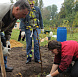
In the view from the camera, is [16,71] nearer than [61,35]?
Yes

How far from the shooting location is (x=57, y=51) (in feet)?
5.88

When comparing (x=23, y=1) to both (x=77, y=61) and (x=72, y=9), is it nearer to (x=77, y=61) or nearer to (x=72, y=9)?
(x=77, y=61)

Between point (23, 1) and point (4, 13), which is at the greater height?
point (23, 1)

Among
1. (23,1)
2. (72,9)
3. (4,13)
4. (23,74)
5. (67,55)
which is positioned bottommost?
(23,74)

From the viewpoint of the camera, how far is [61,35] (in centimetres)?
389

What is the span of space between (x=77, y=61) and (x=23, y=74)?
1180 mm

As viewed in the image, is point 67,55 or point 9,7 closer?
point 9,7

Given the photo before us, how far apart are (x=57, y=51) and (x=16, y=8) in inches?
38.0

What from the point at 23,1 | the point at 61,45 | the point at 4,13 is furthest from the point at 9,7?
the point at 61,45

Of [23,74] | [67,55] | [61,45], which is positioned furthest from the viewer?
[23,74]

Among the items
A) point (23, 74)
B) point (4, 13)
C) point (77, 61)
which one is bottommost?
point (23, 74)

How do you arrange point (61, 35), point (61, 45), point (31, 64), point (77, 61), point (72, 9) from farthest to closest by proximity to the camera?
point (72, 9) → point (61, 35) → point (31, 64) → point (77, 61) → point (61, 45)

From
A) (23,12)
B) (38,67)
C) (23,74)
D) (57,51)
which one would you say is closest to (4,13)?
(23,12)

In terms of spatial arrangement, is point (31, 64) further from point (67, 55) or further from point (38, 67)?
point (67, 55)
